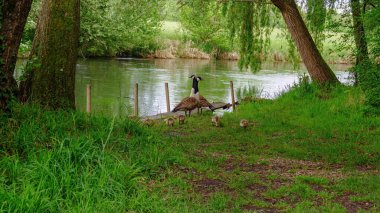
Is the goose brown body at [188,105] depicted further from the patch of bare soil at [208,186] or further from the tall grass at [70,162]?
the patch of bare soil at [208,186]

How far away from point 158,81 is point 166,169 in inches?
792

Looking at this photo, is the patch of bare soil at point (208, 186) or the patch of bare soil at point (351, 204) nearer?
the patch of bare soil at point (351, 204)

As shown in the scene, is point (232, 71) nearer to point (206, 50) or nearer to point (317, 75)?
point (206, 50)

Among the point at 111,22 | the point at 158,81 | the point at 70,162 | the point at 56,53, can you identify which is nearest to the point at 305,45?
the point at 56,53

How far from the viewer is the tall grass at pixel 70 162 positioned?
4.49 m

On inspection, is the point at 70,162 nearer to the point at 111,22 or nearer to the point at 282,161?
the point at 282,161

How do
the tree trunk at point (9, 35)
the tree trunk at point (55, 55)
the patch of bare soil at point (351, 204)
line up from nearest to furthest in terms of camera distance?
the patch of bare soil at point (351, 204) < the tree trunk at point (9, 35) < the tree trunk at point (55, 55)

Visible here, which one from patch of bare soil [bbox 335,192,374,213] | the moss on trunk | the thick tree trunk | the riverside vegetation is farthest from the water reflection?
patch of bare soil [bbox 335,192,374,213]

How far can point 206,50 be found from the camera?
141 ft

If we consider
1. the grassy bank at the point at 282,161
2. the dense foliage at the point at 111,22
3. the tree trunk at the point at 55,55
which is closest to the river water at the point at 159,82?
the dense foliage at the point at 111,22

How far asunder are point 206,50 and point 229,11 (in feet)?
86.5

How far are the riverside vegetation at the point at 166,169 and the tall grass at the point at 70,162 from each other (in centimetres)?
1

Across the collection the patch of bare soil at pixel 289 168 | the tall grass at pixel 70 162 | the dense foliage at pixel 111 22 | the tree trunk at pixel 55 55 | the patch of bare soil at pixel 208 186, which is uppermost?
the dense foliage at pixel 111 22

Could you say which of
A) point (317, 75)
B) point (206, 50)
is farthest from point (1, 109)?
point (206, 50)
